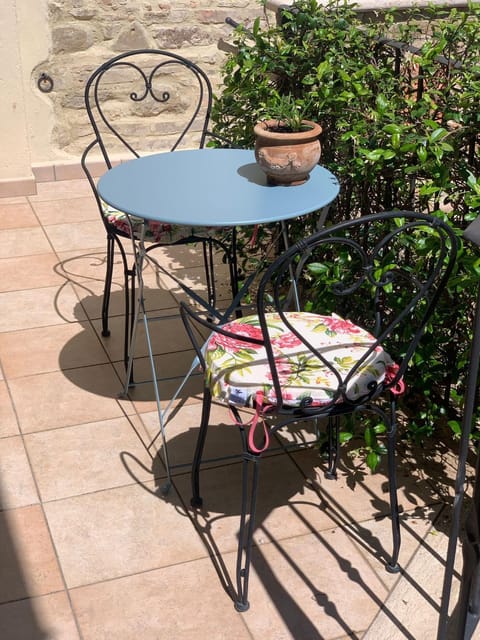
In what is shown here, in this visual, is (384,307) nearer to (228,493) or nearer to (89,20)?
(228,493)

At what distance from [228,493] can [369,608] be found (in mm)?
610

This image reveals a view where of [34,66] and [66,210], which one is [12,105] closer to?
[34,66]

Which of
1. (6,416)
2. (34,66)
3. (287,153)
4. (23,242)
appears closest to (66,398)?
(6,416)

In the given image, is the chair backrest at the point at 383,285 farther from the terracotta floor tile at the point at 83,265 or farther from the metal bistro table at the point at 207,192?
the terracotta floor tile at the point at 83,265

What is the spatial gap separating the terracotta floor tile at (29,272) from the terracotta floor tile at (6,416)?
0.95 meters

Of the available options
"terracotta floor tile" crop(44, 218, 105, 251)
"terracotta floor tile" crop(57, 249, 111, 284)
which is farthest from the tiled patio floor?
"terracotta floor tile" crop(44, 218, 105, 251)

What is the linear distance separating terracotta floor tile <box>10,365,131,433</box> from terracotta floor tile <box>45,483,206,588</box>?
0.46 meters

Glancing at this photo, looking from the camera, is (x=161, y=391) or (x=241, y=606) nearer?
(x=241, y=606)

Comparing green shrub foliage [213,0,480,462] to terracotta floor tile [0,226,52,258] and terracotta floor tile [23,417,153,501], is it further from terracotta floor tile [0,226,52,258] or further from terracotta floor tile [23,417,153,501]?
terracotta floor tile [0,226,52,258]

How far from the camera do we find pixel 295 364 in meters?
2.23

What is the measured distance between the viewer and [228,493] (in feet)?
8.75

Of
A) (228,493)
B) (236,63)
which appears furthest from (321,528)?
(236,63)

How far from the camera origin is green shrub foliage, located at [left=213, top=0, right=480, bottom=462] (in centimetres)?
244

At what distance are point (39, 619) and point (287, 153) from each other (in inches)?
59.4
